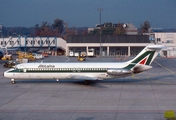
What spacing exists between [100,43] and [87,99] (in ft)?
227

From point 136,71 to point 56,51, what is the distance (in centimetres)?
7221

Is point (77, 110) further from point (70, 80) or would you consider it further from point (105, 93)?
point (70, 80)

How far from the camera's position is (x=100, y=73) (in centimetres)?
3678

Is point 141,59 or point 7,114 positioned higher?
point 141,59

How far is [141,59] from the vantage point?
37062 millimetres

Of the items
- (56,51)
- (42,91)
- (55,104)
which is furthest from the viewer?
(56,51)

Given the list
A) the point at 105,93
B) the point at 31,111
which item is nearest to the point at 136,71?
the point at 105,93

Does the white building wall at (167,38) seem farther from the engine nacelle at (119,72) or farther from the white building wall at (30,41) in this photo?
the engine nacelle at (119,72)

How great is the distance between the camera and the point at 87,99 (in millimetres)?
29266

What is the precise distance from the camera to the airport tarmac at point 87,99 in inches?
931

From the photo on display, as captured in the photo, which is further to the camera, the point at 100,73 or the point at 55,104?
the point at 100,73

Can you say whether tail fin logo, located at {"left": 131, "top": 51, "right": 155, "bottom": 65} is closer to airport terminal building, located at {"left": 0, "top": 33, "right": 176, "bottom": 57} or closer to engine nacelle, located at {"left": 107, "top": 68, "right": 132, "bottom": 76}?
engine nacelle, located at {"left": 107, "top": 68, "right": 132, "bottom": 76}

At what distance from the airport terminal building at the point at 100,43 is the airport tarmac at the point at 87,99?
5784 centimetres

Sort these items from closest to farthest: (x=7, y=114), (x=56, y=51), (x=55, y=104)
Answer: (x=7, y=114), (x=55, y=104), (x=56, y=51)
